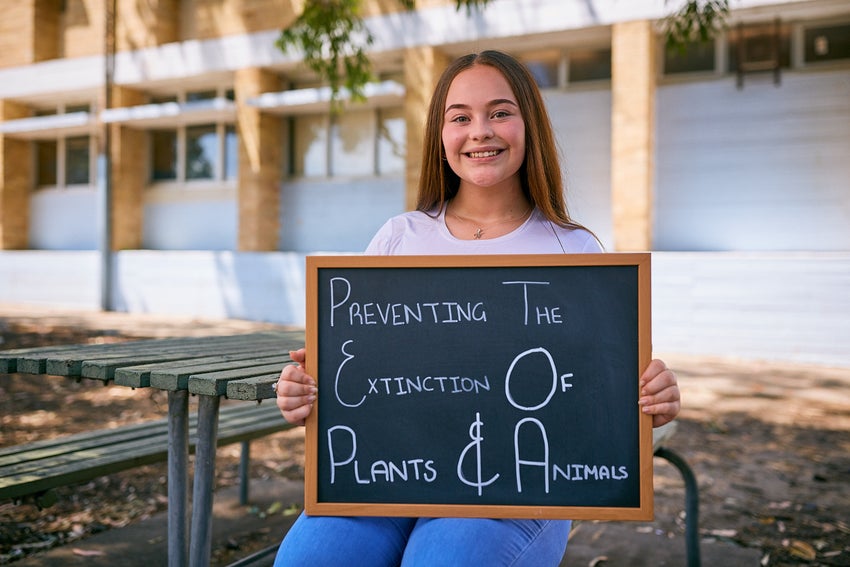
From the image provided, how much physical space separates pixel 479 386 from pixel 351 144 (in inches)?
519

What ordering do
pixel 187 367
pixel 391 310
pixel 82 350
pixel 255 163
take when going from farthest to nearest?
pixel 255 163 → pixel 82 350 → pixel 187 367 → pixel 391 310

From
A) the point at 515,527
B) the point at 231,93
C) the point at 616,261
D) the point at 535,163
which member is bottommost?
the point at 515,527

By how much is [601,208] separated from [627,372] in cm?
1101

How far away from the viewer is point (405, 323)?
1.83 m

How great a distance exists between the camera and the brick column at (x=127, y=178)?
52.5ft

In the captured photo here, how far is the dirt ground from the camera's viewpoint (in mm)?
3510

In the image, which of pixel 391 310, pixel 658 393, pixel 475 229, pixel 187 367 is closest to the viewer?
pixel 658 393

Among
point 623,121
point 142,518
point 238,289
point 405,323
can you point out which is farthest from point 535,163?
point 238,289

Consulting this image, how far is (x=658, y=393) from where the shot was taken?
169 centimetres

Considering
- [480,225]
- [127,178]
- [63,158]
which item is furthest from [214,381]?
[63,158]

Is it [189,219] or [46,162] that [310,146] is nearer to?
[189,219]

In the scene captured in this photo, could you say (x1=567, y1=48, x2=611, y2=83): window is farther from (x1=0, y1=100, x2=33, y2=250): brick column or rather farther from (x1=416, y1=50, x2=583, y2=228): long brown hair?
(x1=0, y1=100, x2=33, y2=250): brick column

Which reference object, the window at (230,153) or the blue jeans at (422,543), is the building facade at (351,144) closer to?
the window at (230,153)

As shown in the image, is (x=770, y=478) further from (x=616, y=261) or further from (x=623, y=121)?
(x=623, y=121)
